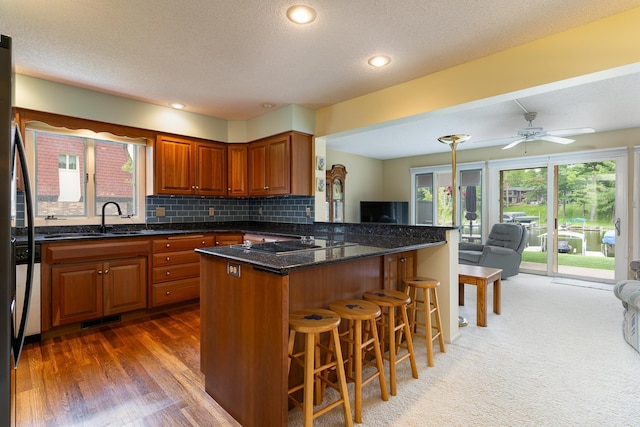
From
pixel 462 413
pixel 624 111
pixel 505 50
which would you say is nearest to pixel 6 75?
pixel 462 413

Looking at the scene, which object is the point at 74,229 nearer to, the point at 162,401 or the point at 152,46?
the point at 152,46

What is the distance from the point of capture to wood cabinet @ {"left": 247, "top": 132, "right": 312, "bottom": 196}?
3.87 meters

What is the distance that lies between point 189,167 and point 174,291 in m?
1.59

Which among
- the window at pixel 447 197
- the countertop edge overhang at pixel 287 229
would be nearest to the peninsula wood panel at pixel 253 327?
the countertop edge overhang at pixel 287 229

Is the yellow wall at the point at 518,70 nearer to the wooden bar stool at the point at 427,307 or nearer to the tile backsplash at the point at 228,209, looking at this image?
the tile backsplash at the point at 228,209

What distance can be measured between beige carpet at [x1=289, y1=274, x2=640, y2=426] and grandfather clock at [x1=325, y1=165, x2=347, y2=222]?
11.2 ft

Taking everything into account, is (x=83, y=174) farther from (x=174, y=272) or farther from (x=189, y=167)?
(x=174, y=272)

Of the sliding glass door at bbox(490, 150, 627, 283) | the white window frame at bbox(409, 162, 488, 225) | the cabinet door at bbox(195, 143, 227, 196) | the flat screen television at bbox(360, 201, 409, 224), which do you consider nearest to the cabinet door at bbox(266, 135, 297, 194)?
the cabinet door at bbox(195, 143, 227, 196)

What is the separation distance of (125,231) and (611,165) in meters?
7.16

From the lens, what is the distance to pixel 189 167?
13.4ft

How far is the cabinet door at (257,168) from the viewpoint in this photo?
4223 mm

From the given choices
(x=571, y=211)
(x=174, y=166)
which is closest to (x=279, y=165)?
(x=174, y=166)

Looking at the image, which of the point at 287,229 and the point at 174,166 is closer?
the point at 174,166

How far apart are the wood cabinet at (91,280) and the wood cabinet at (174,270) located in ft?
0.35
